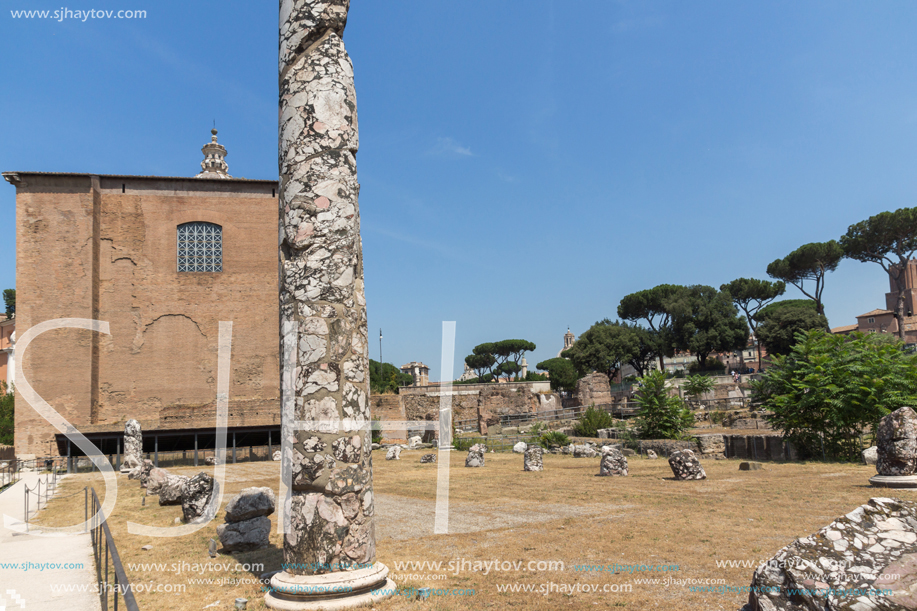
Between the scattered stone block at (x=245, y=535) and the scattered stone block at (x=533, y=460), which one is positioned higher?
the scattered stone block at (x=245, y=535)

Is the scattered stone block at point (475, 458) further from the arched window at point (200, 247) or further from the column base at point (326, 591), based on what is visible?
the arched window at point (200, 247)

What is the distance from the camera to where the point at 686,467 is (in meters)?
10.4

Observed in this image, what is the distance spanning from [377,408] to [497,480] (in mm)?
21968

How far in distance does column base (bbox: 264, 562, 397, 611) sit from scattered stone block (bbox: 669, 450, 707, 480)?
784 cm

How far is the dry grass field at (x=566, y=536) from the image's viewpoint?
424cm

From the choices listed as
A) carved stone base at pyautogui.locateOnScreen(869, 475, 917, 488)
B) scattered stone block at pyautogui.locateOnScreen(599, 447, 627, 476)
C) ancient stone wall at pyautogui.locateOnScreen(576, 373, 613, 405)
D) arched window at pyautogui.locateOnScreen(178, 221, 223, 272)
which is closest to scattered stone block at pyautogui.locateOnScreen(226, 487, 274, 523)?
scattered stone block at pyautogui.locateOnScreen(599, 447, 627, 476)

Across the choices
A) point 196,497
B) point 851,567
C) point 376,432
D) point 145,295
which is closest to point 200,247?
point 145,295

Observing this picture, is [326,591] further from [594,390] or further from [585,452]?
[594,390]

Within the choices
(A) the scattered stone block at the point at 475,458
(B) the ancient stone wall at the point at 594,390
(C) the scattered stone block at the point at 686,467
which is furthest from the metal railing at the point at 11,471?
(B) the ancient stone wall at the point at 594,390

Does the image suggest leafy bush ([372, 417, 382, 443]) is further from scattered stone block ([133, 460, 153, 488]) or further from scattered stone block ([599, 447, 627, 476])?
scattered stone block ([599, 447, 627, 476])

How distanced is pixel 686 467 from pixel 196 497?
27.5 feet

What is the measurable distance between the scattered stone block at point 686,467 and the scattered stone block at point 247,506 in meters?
7.40

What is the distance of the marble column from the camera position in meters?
4.27

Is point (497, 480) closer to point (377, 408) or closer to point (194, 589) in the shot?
point (194, 589)
